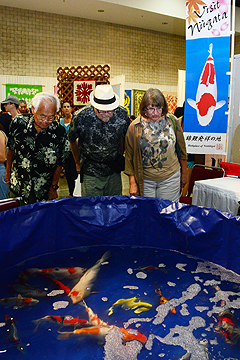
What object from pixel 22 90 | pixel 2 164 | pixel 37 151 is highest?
pixel 22 90

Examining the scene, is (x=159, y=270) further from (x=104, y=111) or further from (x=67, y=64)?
(x=67, y=64)

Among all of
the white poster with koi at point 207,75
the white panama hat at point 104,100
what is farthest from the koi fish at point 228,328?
the white poster with koi at point 207,75

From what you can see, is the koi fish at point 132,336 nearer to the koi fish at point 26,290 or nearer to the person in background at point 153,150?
the koi fish at point 26,290

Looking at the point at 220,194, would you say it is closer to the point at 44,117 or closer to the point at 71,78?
the point at 44,117

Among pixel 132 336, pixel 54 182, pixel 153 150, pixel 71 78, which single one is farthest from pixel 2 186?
pixel 71 78

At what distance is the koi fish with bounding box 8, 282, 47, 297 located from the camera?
148 cm

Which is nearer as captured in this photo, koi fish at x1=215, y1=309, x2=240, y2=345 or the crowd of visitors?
koi fish at x1=215, y1=309, x2=240, y2=345

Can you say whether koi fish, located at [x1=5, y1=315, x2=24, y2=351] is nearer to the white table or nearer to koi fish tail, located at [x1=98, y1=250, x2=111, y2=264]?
koi fish tail, located at [x1=98, y1=250, x2=111, y2=264]

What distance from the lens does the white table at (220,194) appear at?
2058 mm

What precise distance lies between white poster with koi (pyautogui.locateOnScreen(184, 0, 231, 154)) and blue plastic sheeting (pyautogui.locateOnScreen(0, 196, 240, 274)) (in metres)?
1.18

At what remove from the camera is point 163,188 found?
217 cm

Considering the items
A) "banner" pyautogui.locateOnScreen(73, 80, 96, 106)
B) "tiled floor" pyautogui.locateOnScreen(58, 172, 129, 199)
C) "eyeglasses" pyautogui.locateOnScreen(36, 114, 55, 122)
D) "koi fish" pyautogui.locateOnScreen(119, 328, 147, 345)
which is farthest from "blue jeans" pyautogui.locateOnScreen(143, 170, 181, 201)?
"banner" pyautogui.locateOnScreen(73, 80, 96, 106)

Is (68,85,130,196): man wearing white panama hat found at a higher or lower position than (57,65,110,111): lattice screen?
lower

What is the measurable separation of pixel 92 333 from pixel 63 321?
0.46 ft
